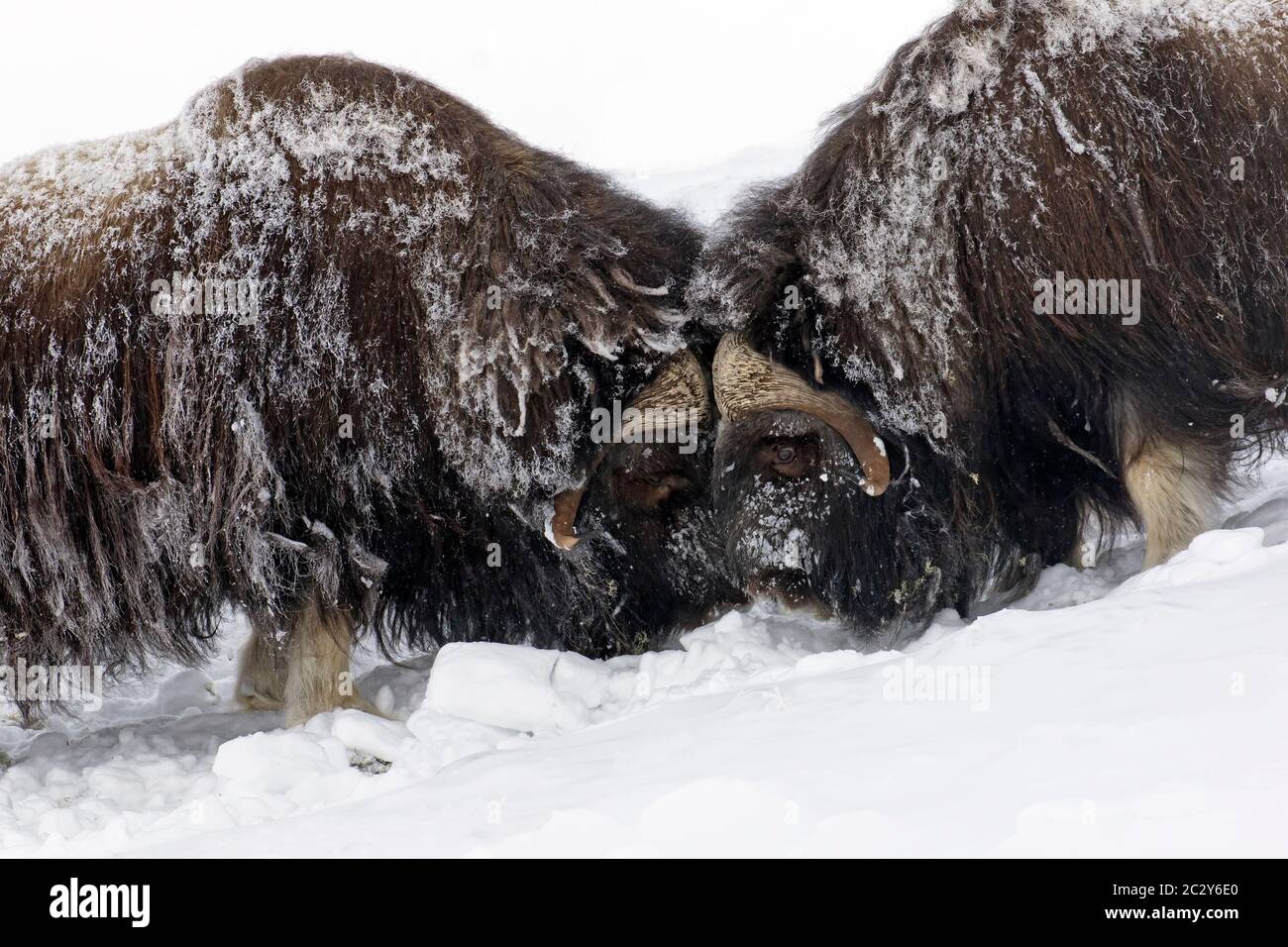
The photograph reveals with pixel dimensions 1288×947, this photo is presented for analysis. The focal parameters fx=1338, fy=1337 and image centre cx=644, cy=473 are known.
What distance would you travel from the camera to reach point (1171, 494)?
2783 mm

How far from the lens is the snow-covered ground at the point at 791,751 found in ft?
5.14

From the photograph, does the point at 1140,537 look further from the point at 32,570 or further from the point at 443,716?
the point at 32,570

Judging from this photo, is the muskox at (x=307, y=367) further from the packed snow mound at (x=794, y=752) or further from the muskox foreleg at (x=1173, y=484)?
the muskox foreleg at (x=1173, y=484)

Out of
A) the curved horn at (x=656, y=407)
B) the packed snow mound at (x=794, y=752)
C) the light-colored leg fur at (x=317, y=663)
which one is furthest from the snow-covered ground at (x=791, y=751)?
the curved horn at (x=656, y=407)

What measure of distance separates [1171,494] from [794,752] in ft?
4.30

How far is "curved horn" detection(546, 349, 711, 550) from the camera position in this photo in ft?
9.60

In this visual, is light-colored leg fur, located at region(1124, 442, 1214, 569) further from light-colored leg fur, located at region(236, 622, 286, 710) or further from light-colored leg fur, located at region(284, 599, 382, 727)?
light-colored leg fur, located at region(236, 622, 286, 710)

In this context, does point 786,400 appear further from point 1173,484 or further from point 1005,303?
point 1173,484

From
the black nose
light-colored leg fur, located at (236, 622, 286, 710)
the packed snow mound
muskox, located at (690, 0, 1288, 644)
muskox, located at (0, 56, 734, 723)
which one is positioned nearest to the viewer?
the packed snow mound

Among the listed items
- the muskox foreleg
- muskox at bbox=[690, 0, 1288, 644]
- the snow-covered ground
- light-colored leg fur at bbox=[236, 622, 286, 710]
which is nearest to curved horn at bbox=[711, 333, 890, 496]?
muskox at bbox=[690, 0, 1288, 644]

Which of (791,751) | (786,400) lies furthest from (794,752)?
(786,400)

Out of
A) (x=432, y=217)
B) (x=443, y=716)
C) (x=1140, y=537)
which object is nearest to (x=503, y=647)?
(x=443, y=716)

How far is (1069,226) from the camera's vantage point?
2.65m

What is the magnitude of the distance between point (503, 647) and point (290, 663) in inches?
24.1
